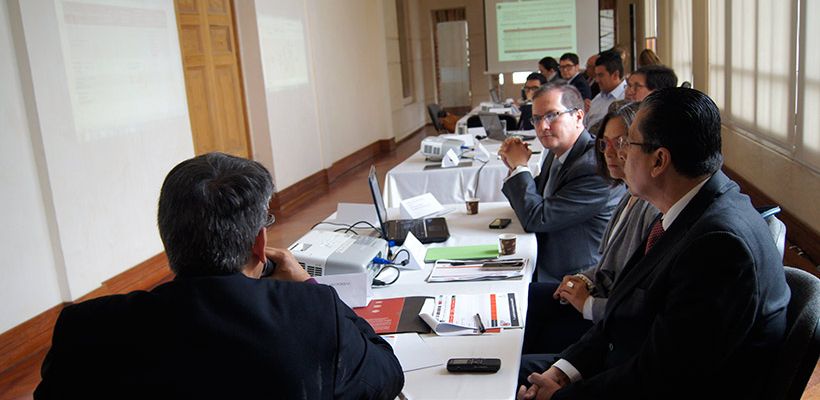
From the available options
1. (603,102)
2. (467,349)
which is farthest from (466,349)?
(603,102)

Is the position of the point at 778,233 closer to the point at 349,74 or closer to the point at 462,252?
the point at 462,252

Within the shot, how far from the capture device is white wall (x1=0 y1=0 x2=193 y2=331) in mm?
3723

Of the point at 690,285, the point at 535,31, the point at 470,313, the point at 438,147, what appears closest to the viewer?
the point at 690,285

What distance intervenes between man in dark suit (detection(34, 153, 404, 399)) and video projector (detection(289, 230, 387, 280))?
978mm

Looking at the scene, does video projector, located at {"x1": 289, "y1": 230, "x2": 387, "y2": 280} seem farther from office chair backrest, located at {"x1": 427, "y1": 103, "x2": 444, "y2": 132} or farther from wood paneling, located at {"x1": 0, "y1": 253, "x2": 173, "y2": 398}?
office chair backrest, located at {"x1": 427, "y1": 103, "x2": 444, "y2": 132}

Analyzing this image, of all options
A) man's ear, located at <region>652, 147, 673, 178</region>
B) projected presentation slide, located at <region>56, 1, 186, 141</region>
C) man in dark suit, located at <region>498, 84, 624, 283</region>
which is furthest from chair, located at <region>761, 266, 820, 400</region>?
projected presentation slide, located at <region>56, 1, 186, 141</region>

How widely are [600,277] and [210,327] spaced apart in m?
1.50

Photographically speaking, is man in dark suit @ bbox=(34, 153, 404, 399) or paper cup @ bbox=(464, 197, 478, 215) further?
paper cup @ bbox=(464, 197, 478, 215)

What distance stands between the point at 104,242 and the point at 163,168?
0.85m

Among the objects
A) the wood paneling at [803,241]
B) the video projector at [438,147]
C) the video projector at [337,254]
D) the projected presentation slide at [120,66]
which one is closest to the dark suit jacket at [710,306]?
the video projector at [337,254]

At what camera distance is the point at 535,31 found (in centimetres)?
1190

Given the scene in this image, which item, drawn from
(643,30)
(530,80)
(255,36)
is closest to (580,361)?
(255,36)

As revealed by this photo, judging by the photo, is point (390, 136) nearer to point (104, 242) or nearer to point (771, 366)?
point (104, 242)

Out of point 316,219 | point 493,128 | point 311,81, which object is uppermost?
point 311,81
